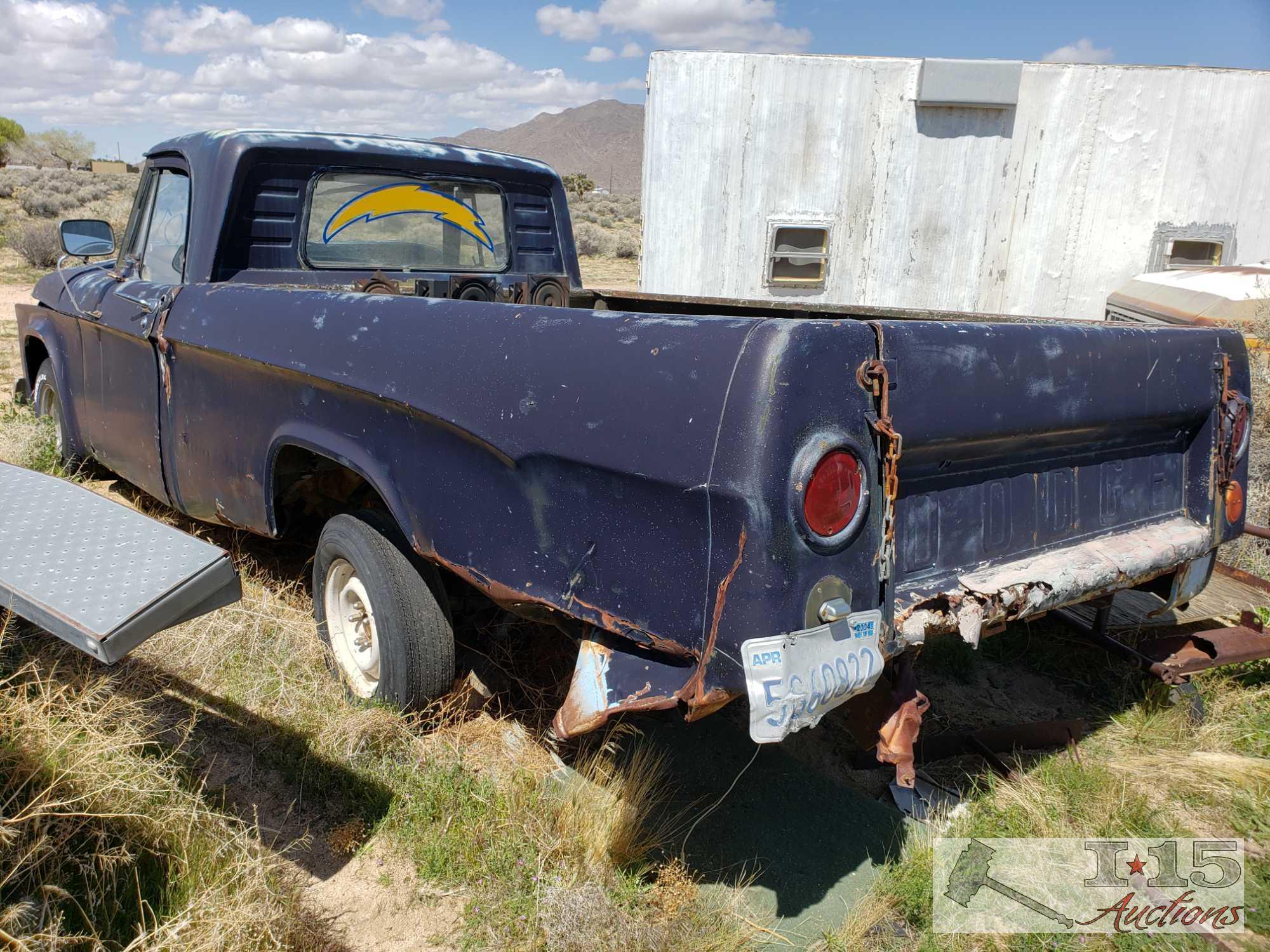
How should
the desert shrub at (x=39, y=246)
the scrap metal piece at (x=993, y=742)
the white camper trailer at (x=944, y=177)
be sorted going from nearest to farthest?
the scrap metal piece at (x=993, y=742) < the white camper trailer at (x=944, y=177) < the desert shrub at (x=39, y=246)

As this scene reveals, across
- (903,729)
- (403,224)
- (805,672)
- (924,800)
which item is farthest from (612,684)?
(403,224)

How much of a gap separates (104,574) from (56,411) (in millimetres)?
3737

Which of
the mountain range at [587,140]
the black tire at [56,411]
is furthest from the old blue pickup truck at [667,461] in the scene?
the mountain range at [587,140]

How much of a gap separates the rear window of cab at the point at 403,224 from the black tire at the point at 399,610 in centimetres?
154

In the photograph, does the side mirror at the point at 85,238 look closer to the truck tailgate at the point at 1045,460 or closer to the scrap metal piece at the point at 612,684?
the scrap metal piece at the point at 612,684

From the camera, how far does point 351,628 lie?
3.06 m

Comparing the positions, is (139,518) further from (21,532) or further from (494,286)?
(494,286)

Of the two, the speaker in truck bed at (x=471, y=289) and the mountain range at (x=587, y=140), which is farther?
the mountain range at (x=587, y=140)

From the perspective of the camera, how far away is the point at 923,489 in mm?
2098

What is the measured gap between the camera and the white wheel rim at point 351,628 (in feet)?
9.71

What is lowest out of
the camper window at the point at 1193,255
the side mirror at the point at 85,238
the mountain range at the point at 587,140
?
the side mirror at the point at 85,238

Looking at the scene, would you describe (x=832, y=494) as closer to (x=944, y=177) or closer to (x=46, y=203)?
(x=944, y=177)

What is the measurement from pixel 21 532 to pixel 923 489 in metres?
2.26

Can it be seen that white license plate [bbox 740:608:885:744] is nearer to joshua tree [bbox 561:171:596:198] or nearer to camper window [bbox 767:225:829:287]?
camper window [bbox 767:225:829:287]
